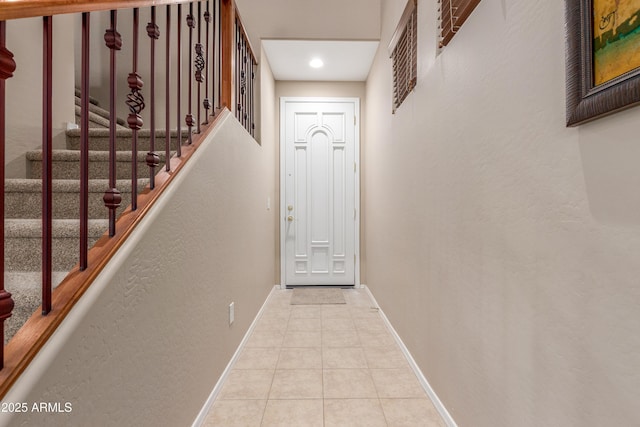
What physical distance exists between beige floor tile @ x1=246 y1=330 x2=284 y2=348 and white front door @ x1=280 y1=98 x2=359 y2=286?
1.33m

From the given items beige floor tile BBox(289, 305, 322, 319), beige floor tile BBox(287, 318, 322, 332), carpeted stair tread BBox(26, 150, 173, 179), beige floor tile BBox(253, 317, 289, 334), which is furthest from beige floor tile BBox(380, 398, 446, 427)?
carpeted stair tread BBox(26, 150, 173, 179)

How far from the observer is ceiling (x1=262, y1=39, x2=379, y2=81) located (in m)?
3.09

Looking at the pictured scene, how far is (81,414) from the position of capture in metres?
0.76

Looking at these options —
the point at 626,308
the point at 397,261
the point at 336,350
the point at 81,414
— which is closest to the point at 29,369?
the point at 81,414

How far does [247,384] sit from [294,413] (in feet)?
1.27

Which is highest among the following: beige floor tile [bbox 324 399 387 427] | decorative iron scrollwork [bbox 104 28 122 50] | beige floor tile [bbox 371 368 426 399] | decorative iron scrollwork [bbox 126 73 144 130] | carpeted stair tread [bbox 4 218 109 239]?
decorative iron scrollwork [bbox 104 28 122 50]

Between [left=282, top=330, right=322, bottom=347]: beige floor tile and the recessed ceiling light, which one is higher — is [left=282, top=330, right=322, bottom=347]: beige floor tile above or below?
below

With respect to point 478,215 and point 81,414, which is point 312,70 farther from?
point 81,414

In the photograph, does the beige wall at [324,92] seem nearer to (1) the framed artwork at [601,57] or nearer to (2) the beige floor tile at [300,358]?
(2) the beige floor tile at [300,358]

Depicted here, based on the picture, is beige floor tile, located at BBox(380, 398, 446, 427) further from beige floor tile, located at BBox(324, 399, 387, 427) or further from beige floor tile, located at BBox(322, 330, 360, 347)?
beige floor tile, located at BBox(322, 330, 360, 347)

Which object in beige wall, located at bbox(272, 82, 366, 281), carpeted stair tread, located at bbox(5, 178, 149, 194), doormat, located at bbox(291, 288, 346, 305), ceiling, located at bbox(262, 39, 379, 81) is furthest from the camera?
beige wall, located at bbox(272, 82, 366, 281)

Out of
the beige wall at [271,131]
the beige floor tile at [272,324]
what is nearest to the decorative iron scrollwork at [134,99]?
the beige floor tile at [272,324]

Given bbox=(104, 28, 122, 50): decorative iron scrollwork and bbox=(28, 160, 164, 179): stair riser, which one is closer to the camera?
bbox=(104, 28, 122, 50): decorative iron scrollwork

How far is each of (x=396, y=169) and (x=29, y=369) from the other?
7.33 ft
